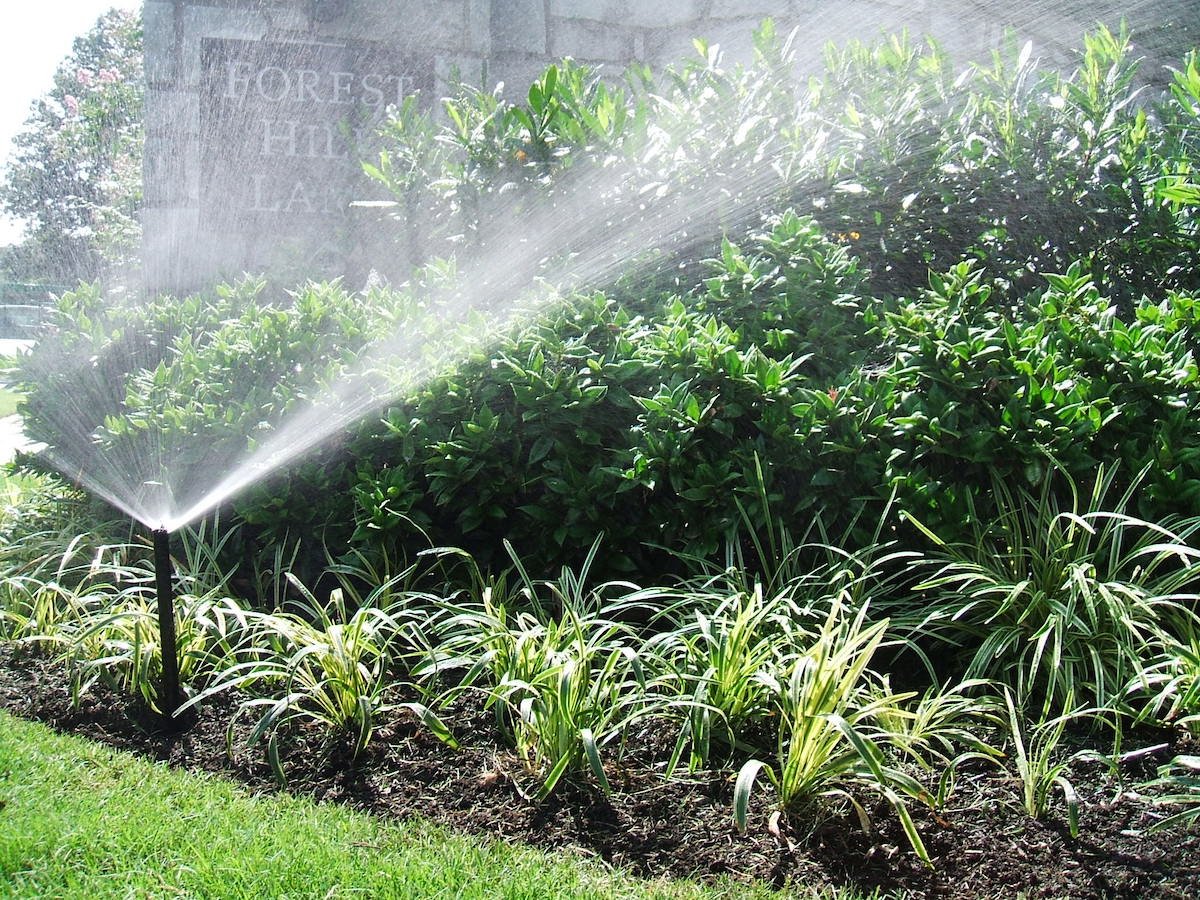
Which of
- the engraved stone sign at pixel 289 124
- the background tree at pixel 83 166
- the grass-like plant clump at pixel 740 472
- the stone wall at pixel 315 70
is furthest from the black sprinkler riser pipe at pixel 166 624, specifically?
the background tree at pixel 83 166

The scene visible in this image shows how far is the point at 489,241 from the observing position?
4766 millimetres

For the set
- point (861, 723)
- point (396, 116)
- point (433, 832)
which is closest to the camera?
point (433, 832)

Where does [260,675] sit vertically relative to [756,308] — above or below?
below

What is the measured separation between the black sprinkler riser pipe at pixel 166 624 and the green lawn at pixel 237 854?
350mm

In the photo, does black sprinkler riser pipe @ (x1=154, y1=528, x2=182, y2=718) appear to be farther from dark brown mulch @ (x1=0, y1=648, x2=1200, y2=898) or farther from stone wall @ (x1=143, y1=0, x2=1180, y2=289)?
stone wall @ (x1=143, y1=0, x2=1180, y2=289)

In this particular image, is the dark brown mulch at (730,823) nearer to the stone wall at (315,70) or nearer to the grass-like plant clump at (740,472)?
the grass-like plant clump at (740,472)

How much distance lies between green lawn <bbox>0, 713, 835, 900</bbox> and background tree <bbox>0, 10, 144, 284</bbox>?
5.95 metres

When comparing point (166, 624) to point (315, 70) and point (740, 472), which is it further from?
point (315, 70)

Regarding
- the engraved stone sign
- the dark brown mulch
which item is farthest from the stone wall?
the dark brown mulch

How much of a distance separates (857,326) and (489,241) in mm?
1794

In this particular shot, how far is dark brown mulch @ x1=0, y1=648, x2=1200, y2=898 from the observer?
6.86ft

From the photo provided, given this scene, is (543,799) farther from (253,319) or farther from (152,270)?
(152,270)

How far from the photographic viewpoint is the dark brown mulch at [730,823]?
2092 mm

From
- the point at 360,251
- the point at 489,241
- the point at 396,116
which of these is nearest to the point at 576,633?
→ the point at 489,241
